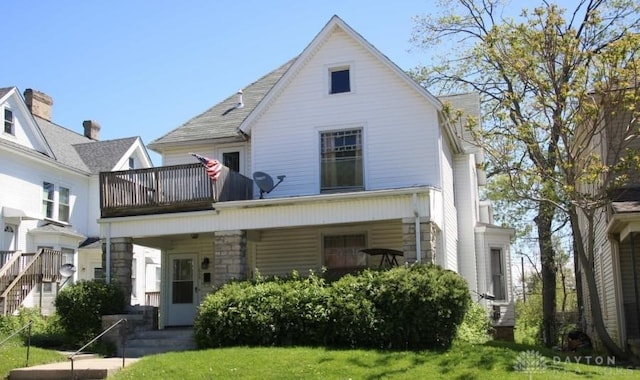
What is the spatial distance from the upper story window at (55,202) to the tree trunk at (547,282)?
20243mm

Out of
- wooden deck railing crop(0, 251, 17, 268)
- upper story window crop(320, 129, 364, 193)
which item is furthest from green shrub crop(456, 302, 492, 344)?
wooden deck railing crop(0, 251, 17, 268)

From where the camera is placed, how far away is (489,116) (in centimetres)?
2766

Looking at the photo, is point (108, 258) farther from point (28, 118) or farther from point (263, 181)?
point (28, 118)

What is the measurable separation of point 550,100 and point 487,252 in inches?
306

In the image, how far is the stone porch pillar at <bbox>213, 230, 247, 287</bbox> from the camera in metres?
17.2

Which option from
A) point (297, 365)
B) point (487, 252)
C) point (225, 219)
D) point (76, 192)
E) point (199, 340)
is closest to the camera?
point (297, 365)

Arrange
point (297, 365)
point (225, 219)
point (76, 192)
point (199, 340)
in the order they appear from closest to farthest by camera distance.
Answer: point (297, 365) < point (199, 340) < point (225, 219) < point (76, 192)

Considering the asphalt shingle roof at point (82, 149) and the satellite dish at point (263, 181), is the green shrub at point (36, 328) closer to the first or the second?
the satellite dish at point (263, 181)

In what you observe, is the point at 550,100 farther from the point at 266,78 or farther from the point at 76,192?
the point at 76,192

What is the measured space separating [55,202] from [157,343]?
15448 millimetres

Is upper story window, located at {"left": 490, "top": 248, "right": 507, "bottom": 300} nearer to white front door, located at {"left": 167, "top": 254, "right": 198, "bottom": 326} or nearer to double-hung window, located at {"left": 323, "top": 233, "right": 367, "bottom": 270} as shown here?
double-hung window, located at {"left": 323, "top": 233, "right": 367, "bottom": 270}

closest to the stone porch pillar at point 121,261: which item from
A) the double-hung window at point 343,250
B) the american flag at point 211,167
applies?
the american flag at point 211,167

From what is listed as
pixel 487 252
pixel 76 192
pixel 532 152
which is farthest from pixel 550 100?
pixel 76 192

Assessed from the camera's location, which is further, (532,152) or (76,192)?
(76,192)
